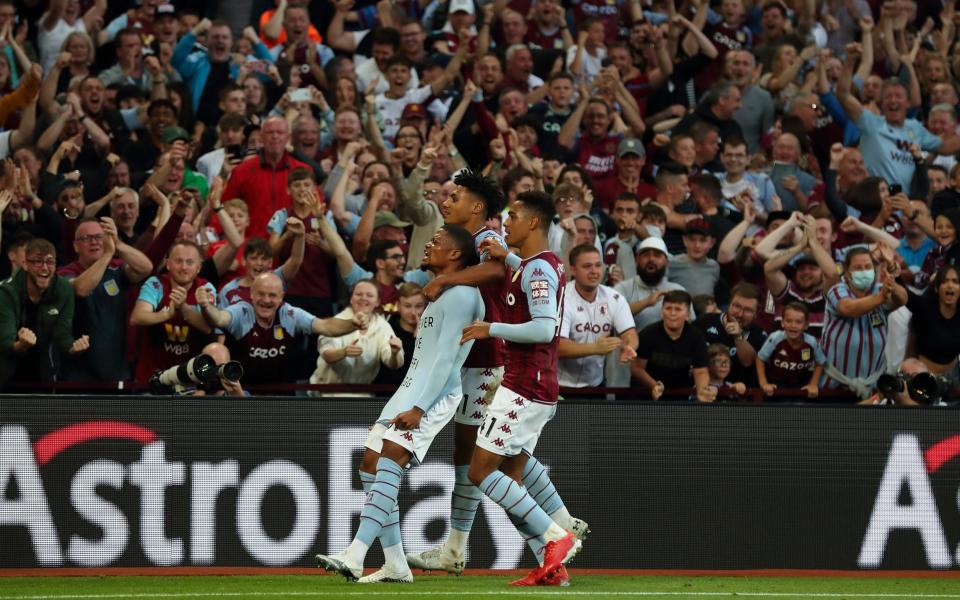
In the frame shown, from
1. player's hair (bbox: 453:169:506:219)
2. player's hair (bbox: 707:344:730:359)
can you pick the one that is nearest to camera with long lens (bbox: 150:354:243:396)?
player's hair (bbox: 453:169:506:219)

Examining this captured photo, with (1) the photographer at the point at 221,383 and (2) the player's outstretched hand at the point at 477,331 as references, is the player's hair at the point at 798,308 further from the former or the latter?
(2) the player's outstretched hand at the point at 477,331

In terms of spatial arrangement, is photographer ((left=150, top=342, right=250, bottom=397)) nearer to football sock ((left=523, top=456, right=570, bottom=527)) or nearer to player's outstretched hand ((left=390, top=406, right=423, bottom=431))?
player's outstretched hand ((left=390, top=406, right=423, bottom=431))

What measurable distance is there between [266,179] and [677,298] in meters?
4.07

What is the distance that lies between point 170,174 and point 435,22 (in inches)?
240

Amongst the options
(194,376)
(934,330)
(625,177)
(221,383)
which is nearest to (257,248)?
(221,383)

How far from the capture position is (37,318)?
11.7 metres

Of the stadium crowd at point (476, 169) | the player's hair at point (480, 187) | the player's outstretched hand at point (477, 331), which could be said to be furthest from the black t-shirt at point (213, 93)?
the player's outstretched hand at point (477, 331)

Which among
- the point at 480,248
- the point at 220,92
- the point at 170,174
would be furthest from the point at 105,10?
the point at 480,248

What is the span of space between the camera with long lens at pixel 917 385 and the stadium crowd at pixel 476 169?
0.43 metres

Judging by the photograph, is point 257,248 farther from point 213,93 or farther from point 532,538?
point 213,93

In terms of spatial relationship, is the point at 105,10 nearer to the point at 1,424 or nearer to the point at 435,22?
the point at 435,22

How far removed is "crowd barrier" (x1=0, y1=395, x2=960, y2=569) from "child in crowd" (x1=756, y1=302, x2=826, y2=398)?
3.53 feet

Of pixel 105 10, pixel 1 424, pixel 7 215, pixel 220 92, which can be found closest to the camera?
pixel 1 424

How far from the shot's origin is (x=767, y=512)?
1173cm
